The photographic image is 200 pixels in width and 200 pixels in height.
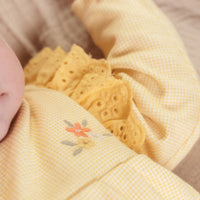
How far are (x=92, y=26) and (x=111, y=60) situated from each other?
14 centimetres

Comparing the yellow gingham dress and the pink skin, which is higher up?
the pink skin

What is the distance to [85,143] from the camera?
46 centimetres

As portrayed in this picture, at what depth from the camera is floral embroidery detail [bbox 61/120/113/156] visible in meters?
0.45

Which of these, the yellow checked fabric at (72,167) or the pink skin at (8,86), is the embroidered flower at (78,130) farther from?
the pink skin at (8,86)

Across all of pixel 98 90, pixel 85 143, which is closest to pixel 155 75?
pixel 98 90

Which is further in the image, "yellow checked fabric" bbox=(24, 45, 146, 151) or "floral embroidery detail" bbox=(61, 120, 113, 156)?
"yellow checked fabric" bbox=(24, 45, 146, 151)

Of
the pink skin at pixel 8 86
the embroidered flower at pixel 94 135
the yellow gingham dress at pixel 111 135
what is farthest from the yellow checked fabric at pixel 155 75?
the pink skin at pixel 8 86

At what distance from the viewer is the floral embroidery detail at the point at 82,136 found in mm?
449

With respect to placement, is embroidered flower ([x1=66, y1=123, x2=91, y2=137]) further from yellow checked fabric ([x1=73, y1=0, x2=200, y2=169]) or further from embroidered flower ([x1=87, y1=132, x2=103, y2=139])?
yellow checked fabric ([x1=73, y1=0, x2=200, y2=169])

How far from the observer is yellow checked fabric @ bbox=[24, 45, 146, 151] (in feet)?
1.81

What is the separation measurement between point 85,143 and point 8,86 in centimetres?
16

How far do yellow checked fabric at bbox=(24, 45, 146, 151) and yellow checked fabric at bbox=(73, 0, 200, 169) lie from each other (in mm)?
28

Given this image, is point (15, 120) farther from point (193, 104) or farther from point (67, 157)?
point (193, 104)

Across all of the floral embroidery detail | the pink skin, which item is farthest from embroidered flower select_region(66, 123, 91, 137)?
the pink skin
